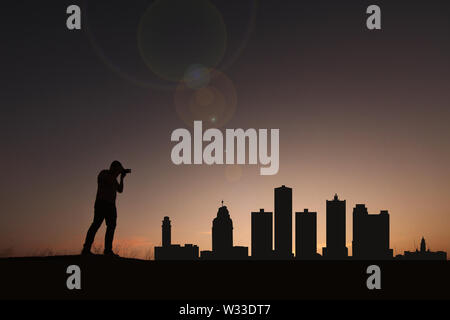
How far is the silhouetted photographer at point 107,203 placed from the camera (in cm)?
1387

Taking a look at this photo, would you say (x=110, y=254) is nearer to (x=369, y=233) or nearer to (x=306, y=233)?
(x=369, y=233)

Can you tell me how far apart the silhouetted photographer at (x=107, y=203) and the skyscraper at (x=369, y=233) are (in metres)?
78.5

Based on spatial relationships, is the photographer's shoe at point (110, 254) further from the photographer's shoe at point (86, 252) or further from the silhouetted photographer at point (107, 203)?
the photographer's shoe at point (86, 252)

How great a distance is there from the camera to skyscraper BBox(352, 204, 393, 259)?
10000 centimetres

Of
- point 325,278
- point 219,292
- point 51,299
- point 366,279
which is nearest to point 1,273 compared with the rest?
point 51,299

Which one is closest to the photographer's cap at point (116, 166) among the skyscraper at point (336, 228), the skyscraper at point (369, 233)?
the skyscraper at point (369, 233)

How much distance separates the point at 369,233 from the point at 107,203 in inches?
4415

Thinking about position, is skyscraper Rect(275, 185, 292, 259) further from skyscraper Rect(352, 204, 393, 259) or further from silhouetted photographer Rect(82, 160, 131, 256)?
silhouetted photographer Rect(82, 160, 131, 256)

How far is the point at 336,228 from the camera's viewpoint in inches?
5906

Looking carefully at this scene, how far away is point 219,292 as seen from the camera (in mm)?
10922

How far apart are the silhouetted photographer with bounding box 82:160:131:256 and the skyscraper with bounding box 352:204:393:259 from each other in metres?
78.5
